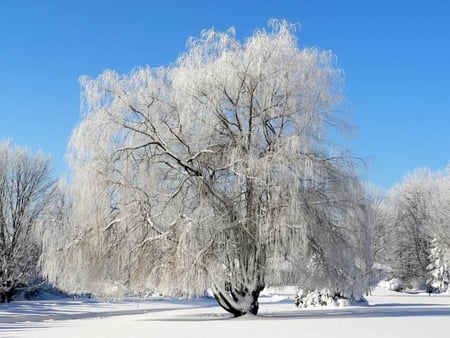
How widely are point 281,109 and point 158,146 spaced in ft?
13.6

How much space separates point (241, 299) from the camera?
18.6 m

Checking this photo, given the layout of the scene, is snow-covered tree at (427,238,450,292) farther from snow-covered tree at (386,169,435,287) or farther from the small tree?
the small tree

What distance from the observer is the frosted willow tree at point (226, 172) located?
17203 mm

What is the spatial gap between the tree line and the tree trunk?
4cm

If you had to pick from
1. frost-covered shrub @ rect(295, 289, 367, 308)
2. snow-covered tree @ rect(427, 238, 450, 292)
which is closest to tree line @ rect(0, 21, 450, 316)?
frost-covered shrub @ rect(295, 289, 367, 308)

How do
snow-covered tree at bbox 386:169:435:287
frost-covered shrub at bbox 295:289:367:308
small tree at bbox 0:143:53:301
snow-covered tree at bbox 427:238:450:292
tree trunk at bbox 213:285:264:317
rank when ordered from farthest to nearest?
1. snow-covered tree at bbox 386:169:435:287
2. snow-covered tree at bbox 427:238:450:292
3. small tree at bbox 0:143:53:301
4. frost-covered shrub at bbox 295:289:367:308
5. tree trunk at bbox 213:285:264:317

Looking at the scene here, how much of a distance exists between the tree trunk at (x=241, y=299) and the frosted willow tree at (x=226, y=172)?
0.15 ft

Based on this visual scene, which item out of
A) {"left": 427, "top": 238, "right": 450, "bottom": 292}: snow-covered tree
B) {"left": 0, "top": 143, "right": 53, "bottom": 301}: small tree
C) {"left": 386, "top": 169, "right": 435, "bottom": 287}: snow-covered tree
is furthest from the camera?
{"left": 386, "top": 169, "right": 435, "bottom": 287}: snow-covered tree

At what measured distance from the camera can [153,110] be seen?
18.5 m

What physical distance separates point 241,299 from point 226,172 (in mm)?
4210

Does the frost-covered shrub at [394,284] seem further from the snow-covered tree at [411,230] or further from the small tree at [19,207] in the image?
the small tree at [19,207]

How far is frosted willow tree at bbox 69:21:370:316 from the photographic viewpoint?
56.4 feet

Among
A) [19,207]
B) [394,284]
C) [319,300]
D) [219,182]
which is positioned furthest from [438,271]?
[219,182]

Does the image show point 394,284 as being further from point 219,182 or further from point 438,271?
point 219,182
